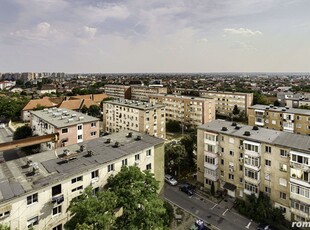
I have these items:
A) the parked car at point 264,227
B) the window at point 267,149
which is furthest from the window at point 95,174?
the window at point 267,149

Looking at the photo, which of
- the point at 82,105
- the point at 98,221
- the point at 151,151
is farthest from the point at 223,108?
the point at 98,221

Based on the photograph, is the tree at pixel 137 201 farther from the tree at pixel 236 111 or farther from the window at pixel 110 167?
the tree at pixel 236 111

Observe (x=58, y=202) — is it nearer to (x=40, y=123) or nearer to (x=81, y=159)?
(x=81, y=159)

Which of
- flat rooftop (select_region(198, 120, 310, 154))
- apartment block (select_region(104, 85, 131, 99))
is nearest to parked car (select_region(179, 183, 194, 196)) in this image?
flat rooftop (select_region(198, 120, 310, 154))

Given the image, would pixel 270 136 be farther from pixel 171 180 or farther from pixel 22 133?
pixel 22 133

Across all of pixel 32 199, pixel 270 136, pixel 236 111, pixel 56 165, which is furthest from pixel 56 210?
pixel 236 111

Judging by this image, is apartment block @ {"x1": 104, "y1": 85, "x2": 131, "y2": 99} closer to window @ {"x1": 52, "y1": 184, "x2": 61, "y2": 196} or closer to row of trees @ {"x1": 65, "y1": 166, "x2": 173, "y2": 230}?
row of trees @ {"x1": 65, "y1": 166, "x2": 173, "y2": 230}

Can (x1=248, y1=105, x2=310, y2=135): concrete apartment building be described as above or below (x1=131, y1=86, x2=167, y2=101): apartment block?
below
